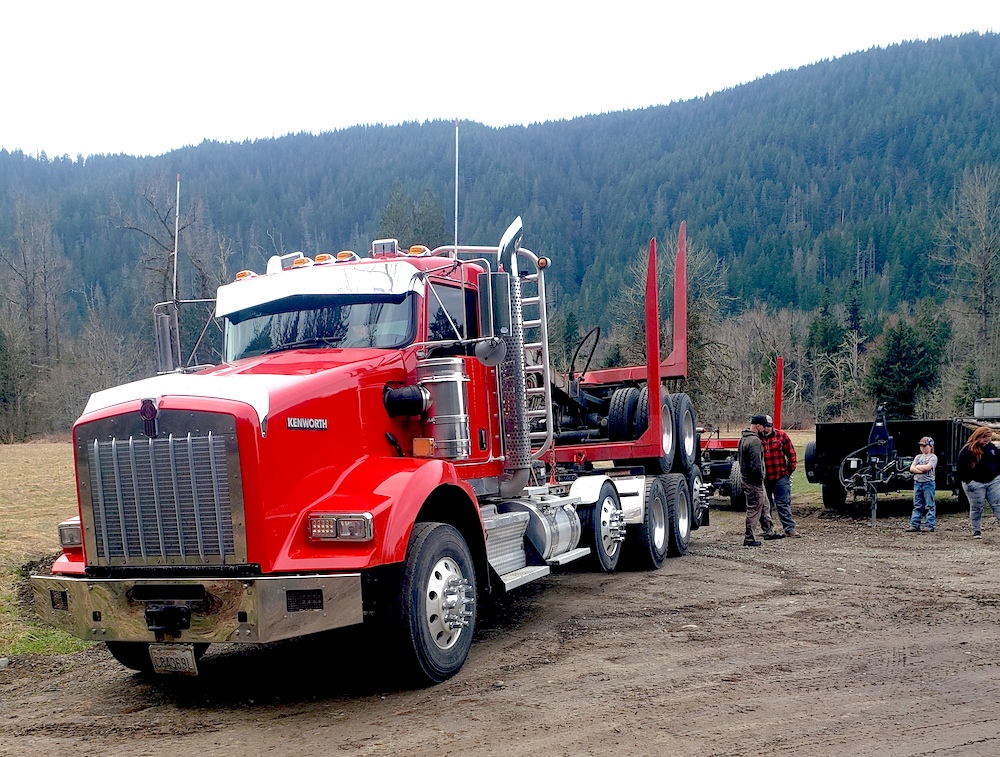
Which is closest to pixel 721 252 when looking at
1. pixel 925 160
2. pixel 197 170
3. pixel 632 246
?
pixel 632 246

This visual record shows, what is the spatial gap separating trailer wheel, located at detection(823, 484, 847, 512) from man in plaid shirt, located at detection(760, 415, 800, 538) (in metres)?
3.35

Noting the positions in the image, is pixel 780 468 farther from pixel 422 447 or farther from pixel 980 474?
pixel 422 447

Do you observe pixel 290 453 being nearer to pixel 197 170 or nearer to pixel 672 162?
pixel 197 170

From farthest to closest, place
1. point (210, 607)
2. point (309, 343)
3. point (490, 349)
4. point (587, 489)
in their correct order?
1. point (587, 489)
2. point (309, 343)
3. point (490, 349)
4. point (210, 607)

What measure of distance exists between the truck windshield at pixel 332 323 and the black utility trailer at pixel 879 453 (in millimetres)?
11298

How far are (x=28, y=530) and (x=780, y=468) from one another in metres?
10.1

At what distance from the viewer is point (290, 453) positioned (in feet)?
18.4

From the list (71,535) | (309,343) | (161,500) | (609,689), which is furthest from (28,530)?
(609,689)

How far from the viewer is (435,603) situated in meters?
6.05

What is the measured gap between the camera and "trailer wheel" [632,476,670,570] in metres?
10.6

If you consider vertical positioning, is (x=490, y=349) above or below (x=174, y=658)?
above

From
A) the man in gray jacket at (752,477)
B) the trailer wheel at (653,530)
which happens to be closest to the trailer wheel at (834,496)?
the man in gray jacket at (752,477)

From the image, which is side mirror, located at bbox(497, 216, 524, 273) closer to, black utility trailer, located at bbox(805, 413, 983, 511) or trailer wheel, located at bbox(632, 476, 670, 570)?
trailer wheel, located at bbox(632, 476, 670, 570)

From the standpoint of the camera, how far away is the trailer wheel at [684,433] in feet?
39.6
